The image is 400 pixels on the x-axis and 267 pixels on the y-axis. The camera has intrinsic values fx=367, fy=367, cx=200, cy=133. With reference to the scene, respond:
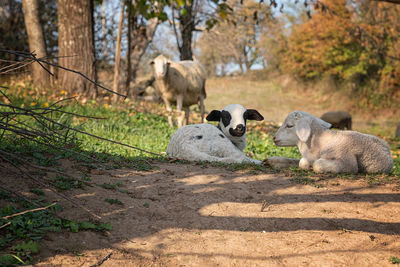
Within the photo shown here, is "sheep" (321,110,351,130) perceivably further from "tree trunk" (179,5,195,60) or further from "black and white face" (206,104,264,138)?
"black and white face" (206,104,264,138)

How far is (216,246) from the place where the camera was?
2.90 m

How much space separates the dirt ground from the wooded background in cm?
355

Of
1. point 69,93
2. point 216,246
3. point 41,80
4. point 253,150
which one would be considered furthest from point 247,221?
point 41,80

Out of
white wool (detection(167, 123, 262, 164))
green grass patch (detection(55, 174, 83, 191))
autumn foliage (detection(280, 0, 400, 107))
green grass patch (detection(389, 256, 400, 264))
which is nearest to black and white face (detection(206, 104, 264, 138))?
white wool (detection(167, 123, 262, 164))

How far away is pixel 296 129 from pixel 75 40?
24.9ft

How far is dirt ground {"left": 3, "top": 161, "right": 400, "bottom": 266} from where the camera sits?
2.71 metres

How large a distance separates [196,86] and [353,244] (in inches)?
308

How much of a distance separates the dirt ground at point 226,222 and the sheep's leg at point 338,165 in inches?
9.4

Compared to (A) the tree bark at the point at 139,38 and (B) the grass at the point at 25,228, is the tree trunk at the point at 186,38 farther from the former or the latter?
(B) the grass at the point at 25,228

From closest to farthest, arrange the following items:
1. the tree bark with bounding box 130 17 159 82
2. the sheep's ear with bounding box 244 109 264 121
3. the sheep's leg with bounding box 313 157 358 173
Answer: the sheep's leg with bounding box 313 157 358 173 → the sheep's ear with bounding box 244 109 264 121 → the tree bark with bounding box 130 17 159 82

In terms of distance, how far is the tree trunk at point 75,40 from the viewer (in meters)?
10.2


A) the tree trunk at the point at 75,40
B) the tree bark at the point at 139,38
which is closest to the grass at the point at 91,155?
the tree trunk at the point at 75,40

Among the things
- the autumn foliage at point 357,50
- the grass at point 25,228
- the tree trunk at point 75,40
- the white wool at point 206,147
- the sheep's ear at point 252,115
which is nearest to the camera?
the grass at point 25,228

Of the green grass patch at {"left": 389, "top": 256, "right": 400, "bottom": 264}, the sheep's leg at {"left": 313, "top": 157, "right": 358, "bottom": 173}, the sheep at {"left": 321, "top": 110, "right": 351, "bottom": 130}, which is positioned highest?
the sheep's leg at {"left": 313, "top": 157, "right": 358, "bottom": 173}
